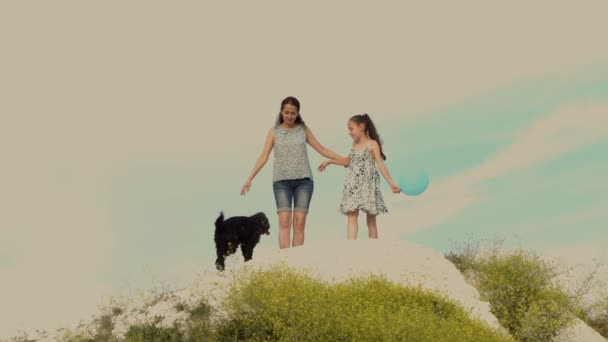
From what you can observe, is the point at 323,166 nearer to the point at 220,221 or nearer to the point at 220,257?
the point at 220,221

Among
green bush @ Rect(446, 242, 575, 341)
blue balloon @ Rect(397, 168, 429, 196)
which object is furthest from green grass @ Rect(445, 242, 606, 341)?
blue balloon @ Rect(397, 168, 429, 196)

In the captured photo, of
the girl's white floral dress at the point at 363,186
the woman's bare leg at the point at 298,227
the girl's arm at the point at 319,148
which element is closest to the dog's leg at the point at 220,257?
the woman's bare leg at the point at 298,227

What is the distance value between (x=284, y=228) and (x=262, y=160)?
1.41 meters

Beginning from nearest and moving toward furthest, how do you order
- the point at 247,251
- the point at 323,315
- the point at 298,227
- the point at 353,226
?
1. the point at 323,315
2. the point at 247,251
3. the point at 298,227
4. the point at 353,226

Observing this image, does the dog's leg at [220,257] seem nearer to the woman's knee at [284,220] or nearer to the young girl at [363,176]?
the woman's knee at [284,220]

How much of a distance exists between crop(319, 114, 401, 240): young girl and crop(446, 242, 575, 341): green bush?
9.78 ft

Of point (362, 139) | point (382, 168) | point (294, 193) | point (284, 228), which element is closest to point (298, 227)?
point (284, 228)

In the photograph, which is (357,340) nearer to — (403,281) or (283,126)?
(403,281)

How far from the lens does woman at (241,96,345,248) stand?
12.9 metres

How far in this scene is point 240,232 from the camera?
12.8 metres

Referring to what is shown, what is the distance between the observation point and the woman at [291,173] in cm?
1291

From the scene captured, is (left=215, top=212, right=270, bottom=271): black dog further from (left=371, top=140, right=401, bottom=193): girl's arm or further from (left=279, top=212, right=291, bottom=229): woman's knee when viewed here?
(left=371, top=140, right=401, bottom=193): girl's arm

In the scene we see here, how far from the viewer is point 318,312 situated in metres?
9.23

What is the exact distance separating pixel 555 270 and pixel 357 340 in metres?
7.83
